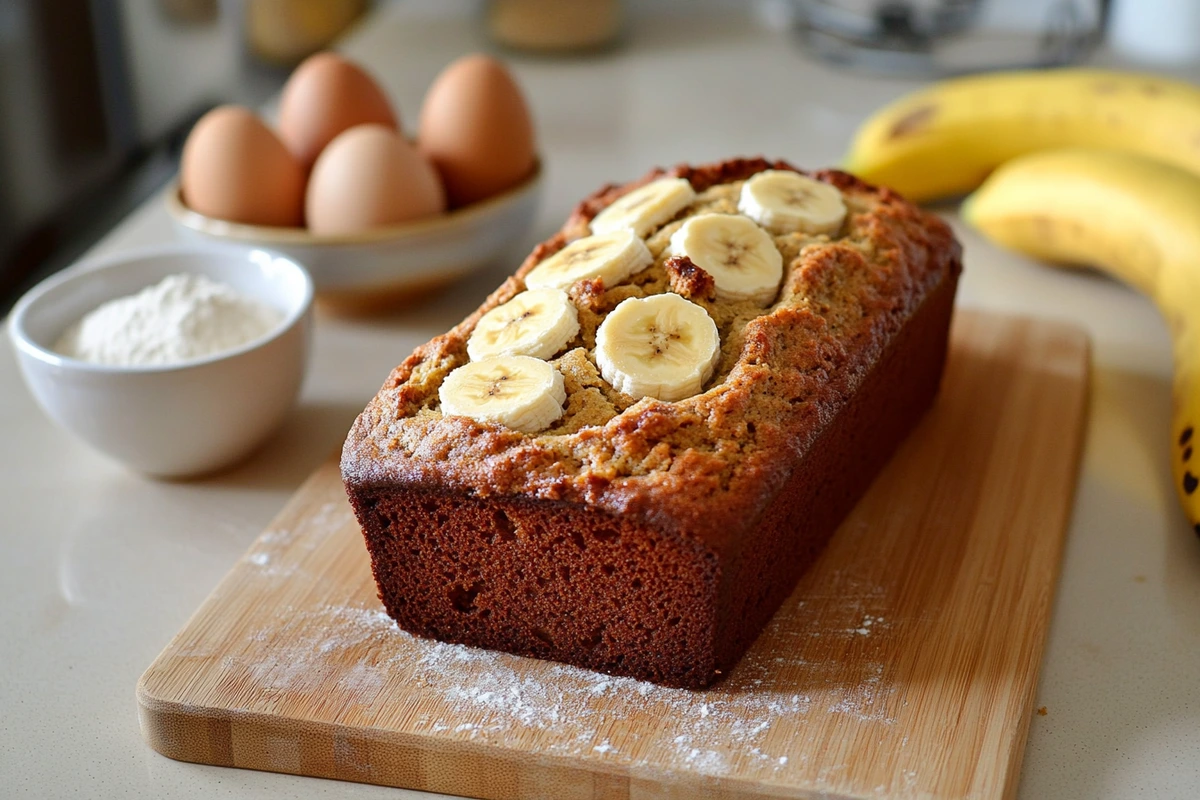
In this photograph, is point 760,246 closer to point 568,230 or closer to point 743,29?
point 568,230

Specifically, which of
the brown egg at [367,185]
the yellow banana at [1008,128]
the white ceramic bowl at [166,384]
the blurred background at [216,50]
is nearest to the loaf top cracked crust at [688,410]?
the white ceramic bowl at [166,384]

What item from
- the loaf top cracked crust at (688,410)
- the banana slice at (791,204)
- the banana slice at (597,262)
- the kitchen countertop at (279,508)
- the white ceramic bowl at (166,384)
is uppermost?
the banana slice at (791,204)

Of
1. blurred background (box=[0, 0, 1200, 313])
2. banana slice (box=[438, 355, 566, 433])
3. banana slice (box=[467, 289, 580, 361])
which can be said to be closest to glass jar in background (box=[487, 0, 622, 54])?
blurred background (box=[0, 0, 1200, 313])

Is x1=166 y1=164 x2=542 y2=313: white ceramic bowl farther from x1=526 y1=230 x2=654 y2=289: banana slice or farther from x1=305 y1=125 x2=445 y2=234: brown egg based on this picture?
x1=526 y1=230 x2=654 y2=289: banana slice

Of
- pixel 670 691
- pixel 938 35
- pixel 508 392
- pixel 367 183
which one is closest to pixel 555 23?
pixel 938 35

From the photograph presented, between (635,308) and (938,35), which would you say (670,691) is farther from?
(938,35)

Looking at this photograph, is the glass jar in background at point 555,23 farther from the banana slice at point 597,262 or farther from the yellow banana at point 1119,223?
the banana slice at point 597,262
